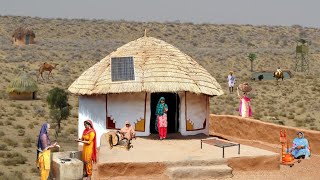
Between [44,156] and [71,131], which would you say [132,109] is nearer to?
[44,156]

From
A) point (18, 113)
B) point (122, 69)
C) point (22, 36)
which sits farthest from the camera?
point (22, 36)

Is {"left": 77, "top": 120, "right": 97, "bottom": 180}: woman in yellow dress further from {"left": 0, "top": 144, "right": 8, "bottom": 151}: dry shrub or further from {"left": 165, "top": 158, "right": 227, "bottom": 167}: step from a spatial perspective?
{"left": 0, "top": 144, "right": 8, "bottom": 151}: dry shrub

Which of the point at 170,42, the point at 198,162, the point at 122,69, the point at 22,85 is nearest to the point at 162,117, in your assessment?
the point at 122,69

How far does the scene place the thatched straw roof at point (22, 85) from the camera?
3120cm

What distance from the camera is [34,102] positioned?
30.8m

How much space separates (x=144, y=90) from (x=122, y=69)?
988mm

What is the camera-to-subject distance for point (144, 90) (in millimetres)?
14578

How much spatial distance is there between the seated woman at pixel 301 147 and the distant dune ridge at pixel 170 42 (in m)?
7.92

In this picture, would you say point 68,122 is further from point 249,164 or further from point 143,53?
point 249,164

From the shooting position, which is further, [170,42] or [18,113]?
[170,42]

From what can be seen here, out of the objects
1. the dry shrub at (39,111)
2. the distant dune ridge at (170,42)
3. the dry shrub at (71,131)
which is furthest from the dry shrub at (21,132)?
the dry shrub at (39,111)

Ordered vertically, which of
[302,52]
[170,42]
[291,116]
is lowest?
[291,116]

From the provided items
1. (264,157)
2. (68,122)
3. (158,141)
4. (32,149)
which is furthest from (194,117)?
(68,122)

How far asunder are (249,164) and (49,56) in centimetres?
4156
